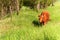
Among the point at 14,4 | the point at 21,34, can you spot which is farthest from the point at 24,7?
the point at 21,34

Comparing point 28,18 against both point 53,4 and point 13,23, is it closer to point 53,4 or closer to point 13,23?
point 13,23

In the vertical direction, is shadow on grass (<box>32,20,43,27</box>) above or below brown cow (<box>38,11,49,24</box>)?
below

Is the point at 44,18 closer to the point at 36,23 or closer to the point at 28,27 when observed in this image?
the point at 36,23

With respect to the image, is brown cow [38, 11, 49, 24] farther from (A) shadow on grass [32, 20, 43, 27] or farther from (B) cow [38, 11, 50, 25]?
(A) shadow on grass [32, 20, 43, 27]

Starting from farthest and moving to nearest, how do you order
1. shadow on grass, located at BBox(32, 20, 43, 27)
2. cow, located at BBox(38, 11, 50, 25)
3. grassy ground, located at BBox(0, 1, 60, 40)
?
cow, located at BBox(38, 11, 50, 25)
shadow on grass, located at BBox(32, 20, 43, 27)
grassy ground, located at BBox(0, 1, 60, 40)

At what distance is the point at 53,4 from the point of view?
14.3 meters

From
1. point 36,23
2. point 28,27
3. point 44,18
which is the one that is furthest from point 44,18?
point 28,27

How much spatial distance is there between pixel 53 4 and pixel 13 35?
240 inches

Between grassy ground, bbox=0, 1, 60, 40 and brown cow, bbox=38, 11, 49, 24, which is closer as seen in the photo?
grassy ground, bbox=0, 1, 60, 40

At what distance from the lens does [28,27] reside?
10266 mm

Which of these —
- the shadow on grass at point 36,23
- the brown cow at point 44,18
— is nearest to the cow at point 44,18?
the brown cow at point 44,18

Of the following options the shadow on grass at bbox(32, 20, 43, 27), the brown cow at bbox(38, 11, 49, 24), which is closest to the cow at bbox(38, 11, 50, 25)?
the brown cow at bbox(38, 11, 49, 24)

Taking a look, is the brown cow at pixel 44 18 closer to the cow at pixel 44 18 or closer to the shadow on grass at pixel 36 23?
the cow at pixel 44 18

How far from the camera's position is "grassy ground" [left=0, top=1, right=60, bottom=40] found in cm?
867
